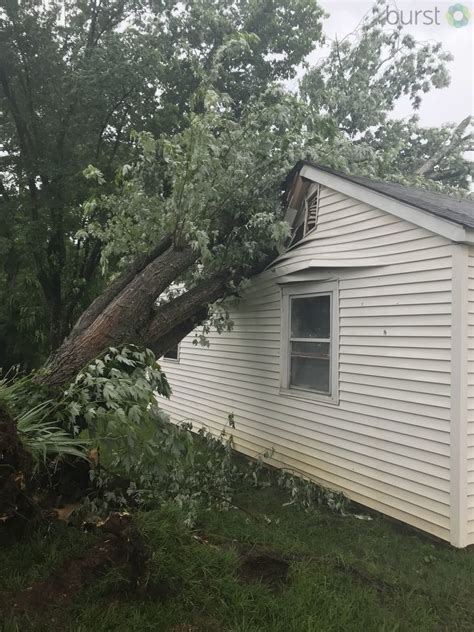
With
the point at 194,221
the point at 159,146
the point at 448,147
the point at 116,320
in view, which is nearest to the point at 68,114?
the point at 159,146

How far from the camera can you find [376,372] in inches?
198

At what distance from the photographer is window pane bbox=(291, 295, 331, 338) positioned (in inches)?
232

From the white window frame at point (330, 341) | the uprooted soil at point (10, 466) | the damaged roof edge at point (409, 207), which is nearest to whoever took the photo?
the uprooted soil at point (10, 466)

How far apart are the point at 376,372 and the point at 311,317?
1378 mm

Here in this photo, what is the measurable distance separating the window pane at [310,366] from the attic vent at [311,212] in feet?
4.75

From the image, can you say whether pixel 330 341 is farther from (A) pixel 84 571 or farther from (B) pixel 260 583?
(A) pixel 84 571

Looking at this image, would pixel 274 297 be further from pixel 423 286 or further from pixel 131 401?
pixel 131 401

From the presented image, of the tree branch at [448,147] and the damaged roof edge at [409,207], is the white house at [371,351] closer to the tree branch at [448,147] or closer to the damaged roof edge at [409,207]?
the damaged roof edge at [409,207]

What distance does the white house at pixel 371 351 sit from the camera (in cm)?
421

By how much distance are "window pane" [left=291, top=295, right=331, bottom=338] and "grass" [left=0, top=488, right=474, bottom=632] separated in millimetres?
2332

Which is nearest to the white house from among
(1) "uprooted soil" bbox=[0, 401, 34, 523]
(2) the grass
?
(2) the grass

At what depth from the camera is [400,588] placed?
3.47m

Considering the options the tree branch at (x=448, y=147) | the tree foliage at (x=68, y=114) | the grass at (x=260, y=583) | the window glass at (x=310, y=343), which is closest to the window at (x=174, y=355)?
the tree foliage at (x=68, y=114)

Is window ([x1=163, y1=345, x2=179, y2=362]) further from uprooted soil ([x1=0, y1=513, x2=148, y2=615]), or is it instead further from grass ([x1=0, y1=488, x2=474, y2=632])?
uprooted soil ([x1=0, y1=513, x2=148, y2=615])
